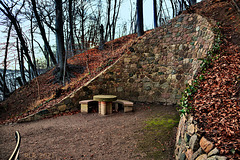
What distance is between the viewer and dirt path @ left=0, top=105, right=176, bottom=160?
3201 millimetres

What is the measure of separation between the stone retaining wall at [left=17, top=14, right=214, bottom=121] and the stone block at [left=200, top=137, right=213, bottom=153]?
13.0 ft

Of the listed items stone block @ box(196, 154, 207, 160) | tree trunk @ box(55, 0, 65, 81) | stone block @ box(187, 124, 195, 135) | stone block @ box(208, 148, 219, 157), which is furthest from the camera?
tree trunk @ box(55, 0, 65, 81)

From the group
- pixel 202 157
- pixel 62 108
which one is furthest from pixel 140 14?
pixel 202 157

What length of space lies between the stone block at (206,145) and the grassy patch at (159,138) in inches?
43.8

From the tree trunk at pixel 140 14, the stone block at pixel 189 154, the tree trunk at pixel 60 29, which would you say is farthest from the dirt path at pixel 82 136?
the tree trunk at pixel 140 14

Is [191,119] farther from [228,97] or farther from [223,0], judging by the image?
[223,0]

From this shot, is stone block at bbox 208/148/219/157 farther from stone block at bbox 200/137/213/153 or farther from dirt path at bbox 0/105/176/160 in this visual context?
dirt path at bbox 0/105/176/160

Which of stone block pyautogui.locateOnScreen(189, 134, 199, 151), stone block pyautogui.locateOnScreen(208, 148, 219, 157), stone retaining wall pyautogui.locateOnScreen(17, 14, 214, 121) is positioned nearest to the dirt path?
stone retaining wall pyautogui.locateOnScreen(17, 14, 214, 121)

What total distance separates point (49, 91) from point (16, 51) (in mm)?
5752

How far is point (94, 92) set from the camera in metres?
6.35

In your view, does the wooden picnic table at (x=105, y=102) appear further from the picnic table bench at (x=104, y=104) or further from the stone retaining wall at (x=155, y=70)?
the stone retaining wall at (x=155, y=70)

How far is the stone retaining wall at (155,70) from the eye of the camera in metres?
5.76

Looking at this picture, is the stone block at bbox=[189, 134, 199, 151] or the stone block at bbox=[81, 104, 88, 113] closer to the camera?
the stone block at bbox=[189, 134, 199, 151]

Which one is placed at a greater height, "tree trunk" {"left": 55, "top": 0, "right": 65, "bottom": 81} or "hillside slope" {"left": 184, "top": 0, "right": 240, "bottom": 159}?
"tree trunk" {"left": 55, "top": 0, "right": 65, "bottom": 81}
